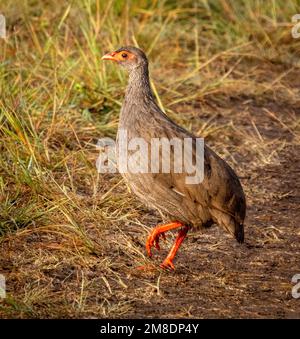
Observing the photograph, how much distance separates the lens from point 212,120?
28.3 ft

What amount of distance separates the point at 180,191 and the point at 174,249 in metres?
0.42

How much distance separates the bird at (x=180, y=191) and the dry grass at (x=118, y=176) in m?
0.29

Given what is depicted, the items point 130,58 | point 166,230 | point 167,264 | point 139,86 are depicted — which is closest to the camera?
point 167,264

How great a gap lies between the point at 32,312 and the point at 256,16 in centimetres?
613

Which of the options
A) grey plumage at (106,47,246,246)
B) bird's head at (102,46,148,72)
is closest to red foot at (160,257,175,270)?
grey plumage at (106,47,246,246)

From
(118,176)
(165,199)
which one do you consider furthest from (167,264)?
(118,176)

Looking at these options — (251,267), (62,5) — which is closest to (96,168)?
(251,267)

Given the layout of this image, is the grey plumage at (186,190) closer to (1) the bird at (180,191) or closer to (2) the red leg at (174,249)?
(1) the bird at (180,191)

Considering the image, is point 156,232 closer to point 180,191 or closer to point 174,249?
point 174,249

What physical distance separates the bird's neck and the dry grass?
2.69 ft

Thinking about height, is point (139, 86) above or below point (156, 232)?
above

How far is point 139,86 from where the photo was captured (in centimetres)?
628

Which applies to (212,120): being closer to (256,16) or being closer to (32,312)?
(256,16)

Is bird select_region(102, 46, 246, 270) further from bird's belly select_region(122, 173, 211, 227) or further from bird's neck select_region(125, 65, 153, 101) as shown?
bird's neck select_region(125, 65, 153, 101)
